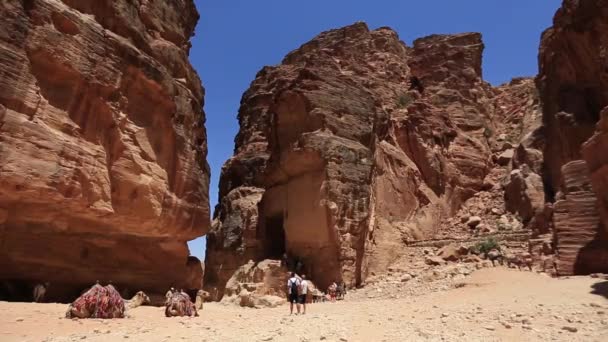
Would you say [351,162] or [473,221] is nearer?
[351,162]

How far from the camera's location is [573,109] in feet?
87.9

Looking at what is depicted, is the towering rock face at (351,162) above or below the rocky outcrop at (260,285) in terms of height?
above

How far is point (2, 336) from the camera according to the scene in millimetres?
8258

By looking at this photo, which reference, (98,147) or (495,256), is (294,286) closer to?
(98,147)

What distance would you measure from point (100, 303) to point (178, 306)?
216 cm

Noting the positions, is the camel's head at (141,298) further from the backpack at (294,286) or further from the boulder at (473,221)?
the boulder at (473,221)

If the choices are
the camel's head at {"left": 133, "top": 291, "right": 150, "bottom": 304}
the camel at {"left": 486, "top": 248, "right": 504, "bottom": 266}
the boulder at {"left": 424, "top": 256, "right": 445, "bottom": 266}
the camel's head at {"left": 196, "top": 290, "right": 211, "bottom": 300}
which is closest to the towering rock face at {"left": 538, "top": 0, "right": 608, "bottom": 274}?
the camel at {"left": 486, "top": 248, "right": 504, "bottom": 266}

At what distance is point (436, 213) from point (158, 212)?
21572 millimetres

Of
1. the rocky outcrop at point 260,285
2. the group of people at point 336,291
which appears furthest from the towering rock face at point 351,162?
the rocky outcrop at point 260,285

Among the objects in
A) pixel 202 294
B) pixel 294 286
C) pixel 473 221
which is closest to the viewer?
pixel 294 286

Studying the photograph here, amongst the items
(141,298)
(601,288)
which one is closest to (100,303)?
(141,298)

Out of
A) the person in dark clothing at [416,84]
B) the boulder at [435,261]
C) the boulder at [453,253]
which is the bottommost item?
the boulder at [435,261]

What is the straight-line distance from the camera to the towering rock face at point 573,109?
15445 millimetres

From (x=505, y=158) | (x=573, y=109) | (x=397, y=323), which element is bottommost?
(x=397, y=323)
